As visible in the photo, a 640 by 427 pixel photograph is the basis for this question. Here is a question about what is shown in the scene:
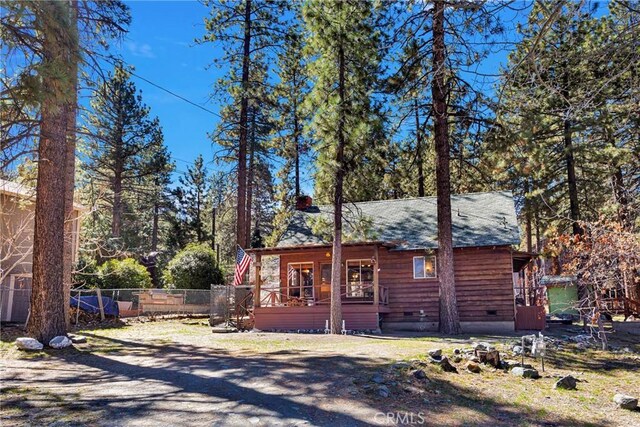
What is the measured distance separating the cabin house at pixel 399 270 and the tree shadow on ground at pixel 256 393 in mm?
8069

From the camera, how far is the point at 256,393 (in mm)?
6121

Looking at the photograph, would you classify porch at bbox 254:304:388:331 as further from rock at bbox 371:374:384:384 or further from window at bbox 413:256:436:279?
rock at bbox 371:374:384:384

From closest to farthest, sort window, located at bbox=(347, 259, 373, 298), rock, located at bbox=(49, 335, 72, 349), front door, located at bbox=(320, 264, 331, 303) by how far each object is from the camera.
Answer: rock, located at bbox=(49, 335, 72, 349)
window, located at bbox=(347, 259, 373, 298)
front door, located at bbox=(320, 264, 331, 303)

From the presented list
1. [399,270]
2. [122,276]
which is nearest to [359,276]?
[399,270]

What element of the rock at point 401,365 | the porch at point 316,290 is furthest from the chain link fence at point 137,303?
the rock at point 401,365

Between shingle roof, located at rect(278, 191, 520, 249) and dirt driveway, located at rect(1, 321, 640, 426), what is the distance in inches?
322

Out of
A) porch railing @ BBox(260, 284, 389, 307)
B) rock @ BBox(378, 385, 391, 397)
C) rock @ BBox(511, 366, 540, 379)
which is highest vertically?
porch railing @ BBox(260, 284, 389, 307)

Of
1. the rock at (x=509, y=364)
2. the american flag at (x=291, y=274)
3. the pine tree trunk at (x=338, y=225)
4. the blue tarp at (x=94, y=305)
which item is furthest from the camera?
the american flag at (x=291, y=274)

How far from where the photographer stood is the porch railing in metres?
17.5

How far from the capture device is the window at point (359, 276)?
18.5 metres

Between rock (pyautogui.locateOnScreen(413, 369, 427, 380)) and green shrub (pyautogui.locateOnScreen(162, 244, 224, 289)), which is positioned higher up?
green shrub (pyautogui.locateOnScreen(162, 244, 224, 289))

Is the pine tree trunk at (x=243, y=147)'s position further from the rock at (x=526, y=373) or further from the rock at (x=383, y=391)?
the rock at (x=383, y=391)

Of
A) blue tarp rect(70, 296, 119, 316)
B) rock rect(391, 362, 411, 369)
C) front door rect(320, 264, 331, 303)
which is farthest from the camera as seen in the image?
front door rect(320, 264, 331, 303)

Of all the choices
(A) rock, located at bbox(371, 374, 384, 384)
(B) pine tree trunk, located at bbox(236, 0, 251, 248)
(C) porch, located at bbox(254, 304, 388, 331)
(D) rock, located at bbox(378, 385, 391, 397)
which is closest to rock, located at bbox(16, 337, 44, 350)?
(A) rock, located at bbox(371, 374, 384, 384)
